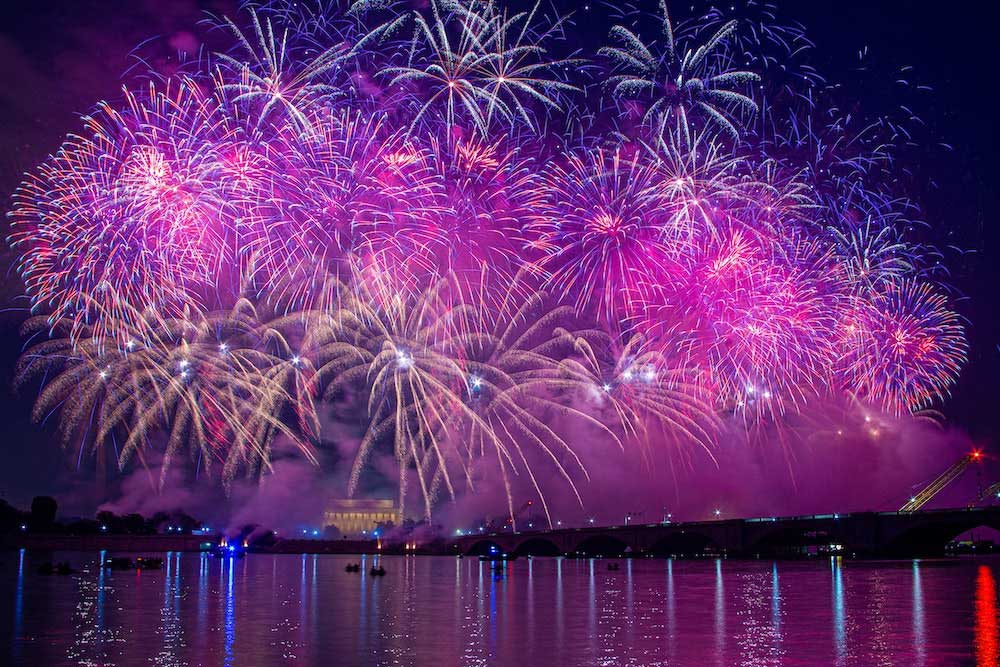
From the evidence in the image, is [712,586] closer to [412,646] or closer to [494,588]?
[494,588]

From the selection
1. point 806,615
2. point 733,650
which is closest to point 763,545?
point 806,615

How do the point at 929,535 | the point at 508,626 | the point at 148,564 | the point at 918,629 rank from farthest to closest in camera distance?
the point at 929,535, the point at 148,564, the point at 508,626, the point at 918,629

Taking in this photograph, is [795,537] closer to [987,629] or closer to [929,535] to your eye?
[929,535]

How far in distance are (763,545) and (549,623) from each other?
117432mm

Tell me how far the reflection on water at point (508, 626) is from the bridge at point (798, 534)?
58752 millimetres

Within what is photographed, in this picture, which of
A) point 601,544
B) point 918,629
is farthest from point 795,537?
point 918,629

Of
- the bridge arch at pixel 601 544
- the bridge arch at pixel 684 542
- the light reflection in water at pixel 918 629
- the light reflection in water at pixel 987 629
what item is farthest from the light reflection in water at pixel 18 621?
the bridge arch at pixel 601 544

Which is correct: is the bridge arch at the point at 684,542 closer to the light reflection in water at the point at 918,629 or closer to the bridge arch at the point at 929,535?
the bridge arch at the point at 929,535

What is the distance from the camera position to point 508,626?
3853cm

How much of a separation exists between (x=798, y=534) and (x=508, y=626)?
380 feet

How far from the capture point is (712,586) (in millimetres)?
70688

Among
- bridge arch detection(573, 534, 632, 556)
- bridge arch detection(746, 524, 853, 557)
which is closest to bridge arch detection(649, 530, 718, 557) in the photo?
bridge arch detection(573, 534, 632, 556)

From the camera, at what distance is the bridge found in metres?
120

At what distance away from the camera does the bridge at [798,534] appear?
120 m
